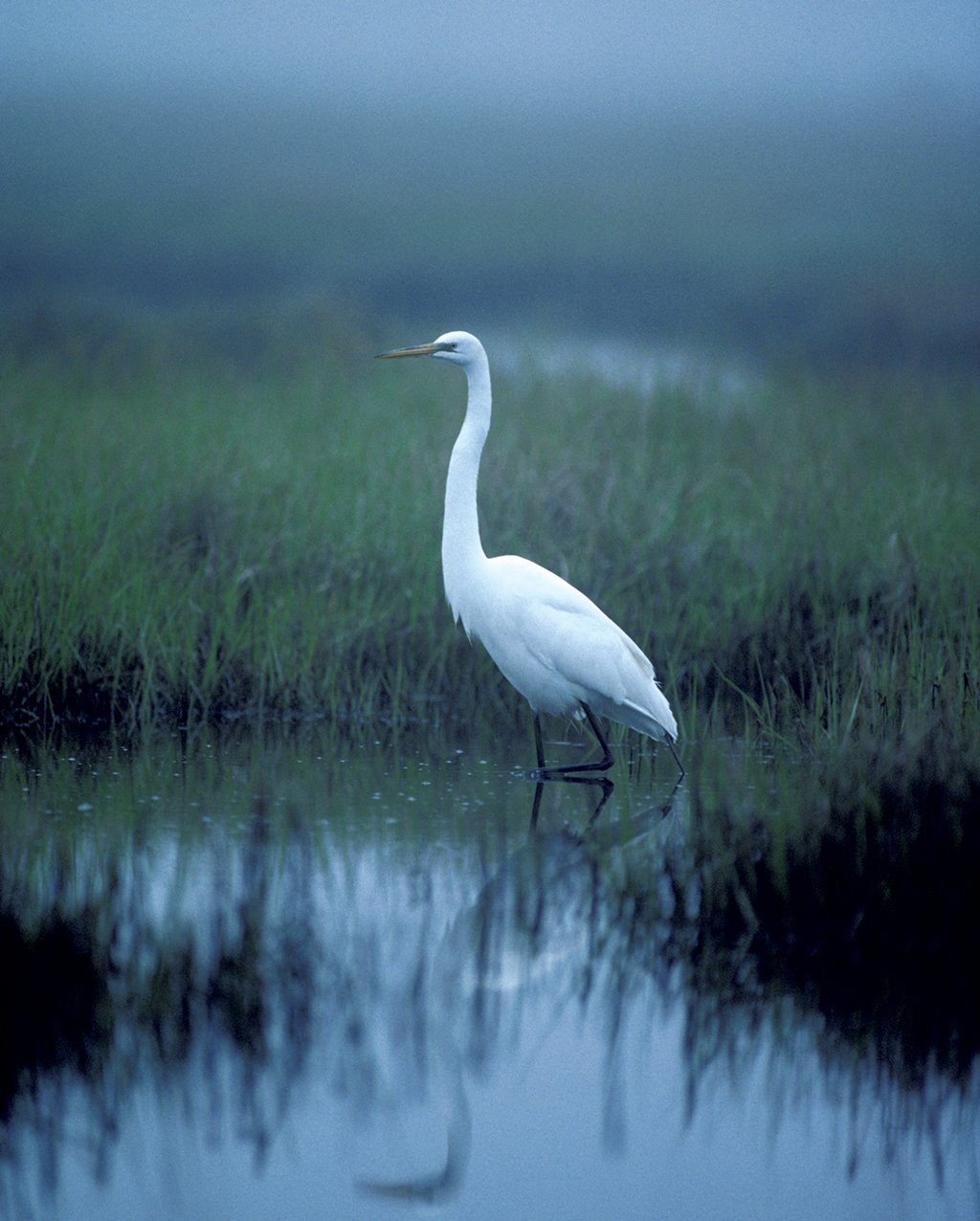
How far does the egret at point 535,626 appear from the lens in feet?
15.5

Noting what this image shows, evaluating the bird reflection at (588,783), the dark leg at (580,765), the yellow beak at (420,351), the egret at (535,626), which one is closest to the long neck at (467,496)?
the egret at (535,626)

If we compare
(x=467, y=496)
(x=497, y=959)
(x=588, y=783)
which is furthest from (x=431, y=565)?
(x=497, y=959)

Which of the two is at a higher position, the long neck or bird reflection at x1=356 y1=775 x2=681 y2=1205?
the long neck

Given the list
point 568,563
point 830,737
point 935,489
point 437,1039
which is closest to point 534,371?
point 935,489

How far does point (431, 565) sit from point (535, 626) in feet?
4.52

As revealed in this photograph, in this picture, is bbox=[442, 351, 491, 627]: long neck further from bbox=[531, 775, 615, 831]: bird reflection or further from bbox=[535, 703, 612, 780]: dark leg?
bbox=[531, 775, 615, 831]: bird reflection

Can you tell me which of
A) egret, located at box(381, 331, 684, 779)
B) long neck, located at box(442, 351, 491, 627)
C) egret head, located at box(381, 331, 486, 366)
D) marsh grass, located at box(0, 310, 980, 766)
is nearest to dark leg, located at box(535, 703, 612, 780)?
egret, located at box(381, 331, 684, 779)

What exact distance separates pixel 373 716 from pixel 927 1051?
9.76ft

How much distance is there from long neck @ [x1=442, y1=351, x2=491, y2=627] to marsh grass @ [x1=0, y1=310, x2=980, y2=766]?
2.31 ft

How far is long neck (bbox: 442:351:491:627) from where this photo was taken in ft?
16.1

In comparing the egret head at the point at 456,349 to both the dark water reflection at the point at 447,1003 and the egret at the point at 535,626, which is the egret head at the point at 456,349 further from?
the dark water reflection at the point at 447,1003

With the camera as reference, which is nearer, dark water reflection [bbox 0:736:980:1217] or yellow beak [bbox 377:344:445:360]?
dark water reflection [bbox 0:736:980:1217]

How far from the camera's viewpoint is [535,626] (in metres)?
4.78

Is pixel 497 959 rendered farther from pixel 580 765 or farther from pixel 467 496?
pixel 467 496
